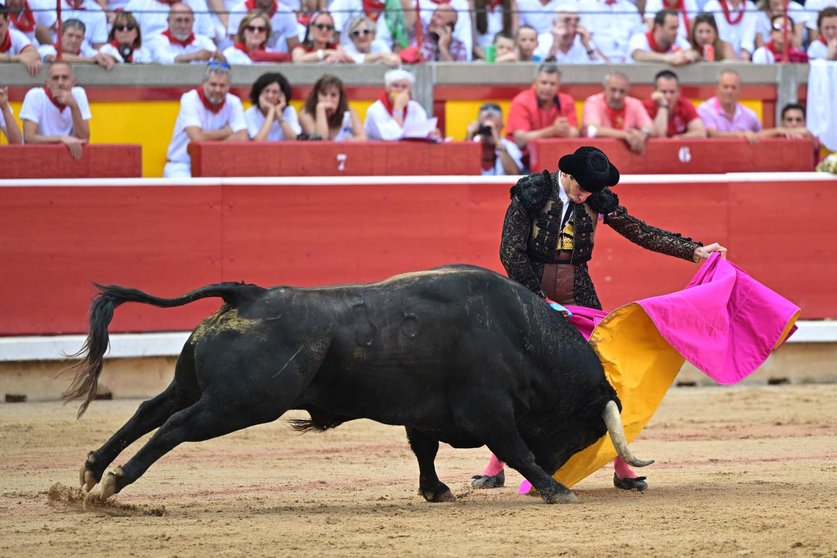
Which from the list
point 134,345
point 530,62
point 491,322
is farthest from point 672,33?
point 491,322

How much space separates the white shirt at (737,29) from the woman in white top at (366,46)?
287 cm

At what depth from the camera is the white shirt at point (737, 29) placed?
11695 mm

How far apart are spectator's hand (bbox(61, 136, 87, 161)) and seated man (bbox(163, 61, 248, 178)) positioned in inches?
25.2

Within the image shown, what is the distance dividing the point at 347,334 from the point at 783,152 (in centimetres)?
602

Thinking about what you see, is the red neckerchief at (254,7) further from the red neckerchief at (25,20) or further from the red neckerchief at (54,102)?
the red neckerchief at (54,102)

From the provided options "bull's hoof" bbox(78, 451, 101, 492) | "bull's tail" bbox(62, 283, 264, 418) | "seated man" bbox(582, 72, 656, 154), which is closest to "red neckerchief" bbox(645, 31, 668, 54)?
→ "seated man" bbox(582, 72, 656, 154)

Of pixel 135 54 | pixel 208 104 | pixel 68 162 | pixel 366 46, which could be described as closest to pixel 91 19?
pixel 135 54

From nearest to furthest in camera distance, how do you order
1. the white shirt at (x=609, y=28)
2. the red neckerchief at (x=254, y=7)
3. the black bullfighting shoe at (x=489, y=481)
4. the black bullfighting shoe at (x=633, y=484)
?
the black bullfighting shoe at (x=633, y=484) → the black bullfighting shoe at (x=489, y=481) → the red neckerchief at (x=254, y=7) → the white shirt at (x=609, y=28)

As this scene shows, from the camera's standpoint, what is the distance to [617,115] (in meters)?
10.3

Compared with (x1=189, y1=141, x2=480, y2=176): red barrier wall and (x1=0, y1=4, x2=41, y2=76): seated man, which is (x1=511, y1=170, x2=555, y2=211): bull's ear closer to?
(x1=189, y1=141, x2=480, y2=176): red barrier wall

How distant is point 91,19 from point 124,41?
0.29 m

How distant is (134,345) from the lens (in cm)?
933

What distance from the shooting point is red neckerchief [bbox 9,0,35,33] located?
9.80m

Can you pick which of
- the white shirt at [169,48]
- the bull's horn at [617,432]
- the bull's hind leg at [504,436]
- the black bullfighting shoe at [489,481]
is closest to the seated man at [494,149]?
the white shirt at [169,48]
